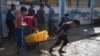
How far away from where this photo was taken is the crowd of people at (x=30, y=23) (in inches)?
421

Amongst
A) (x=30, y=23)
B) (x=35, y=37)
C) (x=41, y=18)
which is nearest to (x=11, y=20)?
(x=41, y=18)

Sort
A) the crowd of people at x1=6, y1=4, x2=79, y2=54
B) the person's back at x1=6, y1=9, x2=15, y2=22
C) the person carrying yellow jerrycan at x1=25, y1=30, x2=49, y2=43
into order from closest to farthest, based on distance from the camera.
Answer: the crowd of people at x1=6, y1=4, x2=79, y2=54, the person carrying yellow jerrycan at x1=25, y1=30, x2=49, y2=43, the person's back at x1=6, y1=9, x2=15, y2=22

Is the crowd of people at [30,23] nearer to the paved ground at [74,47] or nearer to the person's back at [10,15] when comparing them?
the person's back at [10,15]

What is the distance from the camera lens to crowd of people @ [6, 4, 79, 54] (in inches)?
421

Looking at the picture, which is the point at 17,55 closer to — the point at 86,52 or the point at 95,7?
the point at 86,52

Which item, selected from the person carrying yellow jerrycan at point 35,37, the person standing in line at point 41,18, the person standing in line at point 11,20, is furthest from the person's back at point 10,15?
the person carrying yellow jerrycan at point 35,37

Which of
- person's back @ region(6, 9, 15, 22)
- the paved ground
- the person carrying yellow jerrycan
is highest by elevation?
person's back @ region(6, 9, 15, 22)

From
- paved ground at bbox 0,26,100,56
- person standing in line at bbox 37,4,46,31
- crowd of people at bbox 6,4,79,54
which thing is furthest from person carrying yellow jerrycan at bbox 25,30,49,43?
person standing in line at bbox 37,4,46,31

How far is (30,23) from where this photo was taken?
38.3 feet

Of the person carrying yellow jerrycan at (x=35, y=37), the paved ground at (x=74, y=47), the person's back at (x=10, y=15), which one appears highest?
the person's back at (x=10, y=15)

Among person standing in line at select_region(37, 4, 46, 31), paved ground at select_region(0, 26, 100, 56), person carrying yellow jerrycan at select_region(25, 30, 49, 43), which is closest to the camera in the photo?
person carrying yellow jerrycan at select_region(25, 30, 49, 43)

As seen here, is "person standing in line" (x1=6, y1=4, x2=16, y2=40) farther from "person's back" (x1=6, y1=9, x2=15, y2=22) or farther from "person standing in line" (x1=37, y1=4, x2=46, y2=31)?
"person standing in line" (x1=37, y1=4, x2=46, y2=31)

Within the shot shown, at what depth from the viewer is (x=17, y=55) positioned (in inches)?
444

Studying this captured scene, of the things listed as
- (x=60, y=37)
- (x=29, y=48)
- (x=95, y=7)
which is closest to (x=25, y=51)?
(x=29, y=48)
